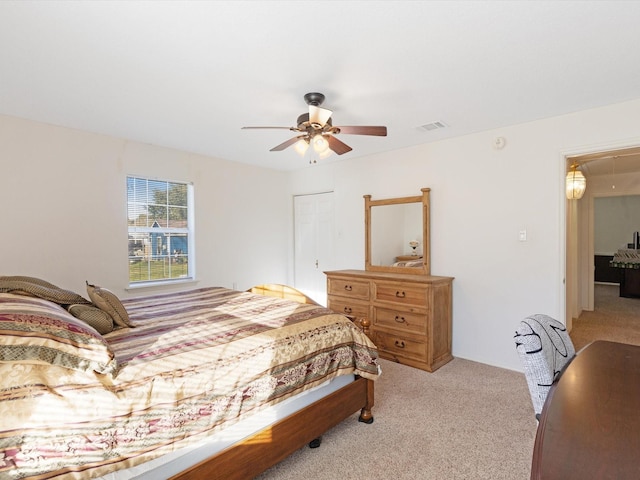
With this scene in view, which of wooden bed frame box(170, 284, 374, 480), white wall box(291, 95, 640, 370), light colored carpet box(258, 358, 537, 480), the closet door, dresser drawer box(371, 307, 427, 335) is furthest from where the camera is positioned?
the closet door

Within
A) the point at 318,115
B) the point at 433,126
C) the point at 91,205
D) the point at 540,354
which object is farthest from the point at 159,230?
the point at 540,354

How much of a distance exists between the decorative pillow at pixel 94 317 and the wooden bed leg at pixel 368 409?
1.76 metres

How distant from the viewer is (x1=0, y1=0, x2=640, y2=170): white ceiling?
5.54 ft

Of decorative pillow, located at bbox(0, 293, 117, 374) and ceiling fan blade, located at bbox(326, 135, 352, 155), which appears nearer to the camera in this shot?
decorative pillow, located at bbox(0, 293, 117, 374)

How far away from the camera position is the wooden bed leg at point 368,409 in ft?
7.99

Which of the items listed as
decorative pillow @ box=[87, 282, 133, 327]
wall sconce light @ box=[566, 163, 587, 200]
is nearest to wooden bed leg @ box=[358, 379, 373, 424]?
decorative pillow @ box=[87, 282, 133, 327]

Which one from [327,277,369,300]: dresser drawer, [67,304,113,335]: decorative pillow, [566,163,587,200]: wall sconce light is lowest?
[327,277,369,300]: dresser drawer

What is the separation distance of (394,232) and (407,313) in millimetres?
1116

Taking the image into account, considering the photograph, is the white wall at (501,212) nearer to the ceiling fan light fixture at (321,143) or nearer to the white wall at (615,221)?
the ceiling fan light fixture at (321,143)

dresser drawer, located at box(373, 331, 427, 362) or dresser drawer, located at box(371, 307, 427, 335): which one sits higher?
dresser drawer, located at box(371, 307, 427, 335)

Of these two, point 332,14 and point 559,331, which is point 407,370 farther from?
point 332,14

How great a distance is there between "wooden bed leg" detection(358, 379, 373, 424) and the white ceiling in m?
2.21

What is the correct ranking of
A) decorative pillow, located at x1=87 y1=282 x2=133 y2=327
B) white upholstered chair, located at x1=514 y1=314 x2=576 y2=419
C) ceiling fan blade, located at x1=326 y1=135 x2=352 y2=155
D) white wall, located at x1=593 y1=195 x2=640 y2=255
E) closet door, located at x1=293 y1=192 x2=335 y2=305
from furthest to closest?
1. white wall, located at x1=593 y1=195 x2=640 y2=255
2. closet door, located at x1=293 y1=192 x2=335 y2=305
3. ceiling fan blade, located at x1=326 y1=135 x2=352 y2=155
4. decorative pillow, located at x1=87 y1=282 x2=133 y2=327
5. white upholstered chair, located at x1=514 y1=314 x2=576 y2=419

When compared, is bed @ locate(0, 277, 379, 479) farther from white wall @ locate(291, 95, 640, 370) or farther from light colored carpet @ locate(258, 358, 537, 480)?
white wall @ locate(291, 95, 640, 370)
